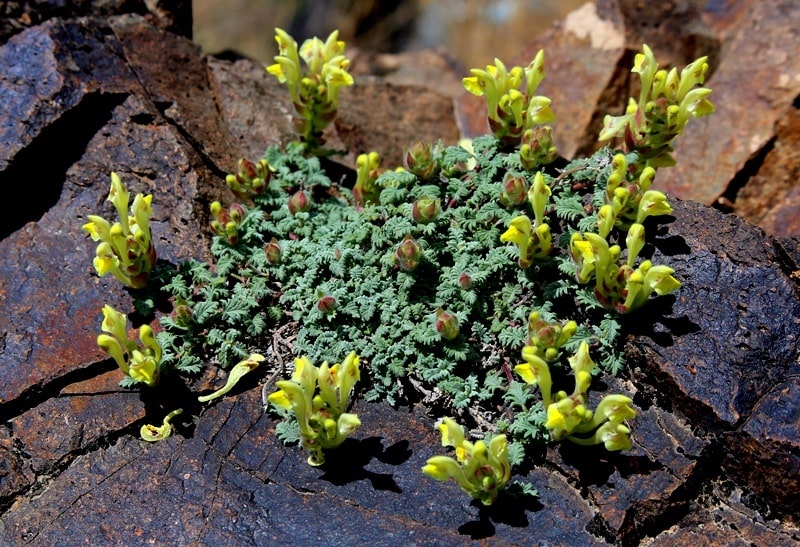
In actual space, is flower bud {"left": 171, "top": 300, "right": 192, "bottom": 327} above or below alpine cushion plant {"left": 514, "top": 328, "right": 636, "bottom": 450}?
below

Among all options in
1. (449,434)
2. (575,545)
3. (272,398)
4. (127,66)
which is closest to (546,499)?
(575,545)

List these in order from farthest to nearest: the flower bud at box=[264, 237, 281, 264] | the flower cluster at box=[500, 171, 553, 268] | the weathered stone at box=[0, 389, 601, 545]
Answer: the flower bud at box=[264, 237, 281, 264] < the flower cluster at box=[500, 171, 553, 268] < the weathered stone at box=[0, 389, 601, 545]

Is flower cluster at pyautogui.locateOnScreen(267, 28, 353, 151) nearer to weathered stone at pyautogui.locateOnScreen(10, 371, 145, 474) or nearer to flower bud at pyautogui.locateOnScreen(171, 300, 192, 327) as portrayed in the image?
flower bud at pyautogui.locateOnScreen(171, 300, 192, 327)

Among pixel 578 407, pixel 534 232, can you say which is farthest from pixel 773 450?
pixel 534 232

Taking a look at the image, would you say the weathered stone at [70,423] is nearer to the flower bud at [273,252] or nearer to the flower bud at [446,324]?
the flower bud at [273,252]

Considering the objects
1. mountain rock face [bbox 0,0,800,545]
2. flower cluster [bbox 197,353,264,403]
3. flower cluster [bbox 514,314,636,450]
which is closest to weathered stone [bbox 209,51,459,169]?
mountain rock face [bbox 0,0,800,545]

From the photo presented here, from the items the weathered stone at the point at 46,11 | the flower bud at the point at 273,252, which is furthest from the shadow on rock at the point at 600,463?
the weathered stone at the point at 46,11
